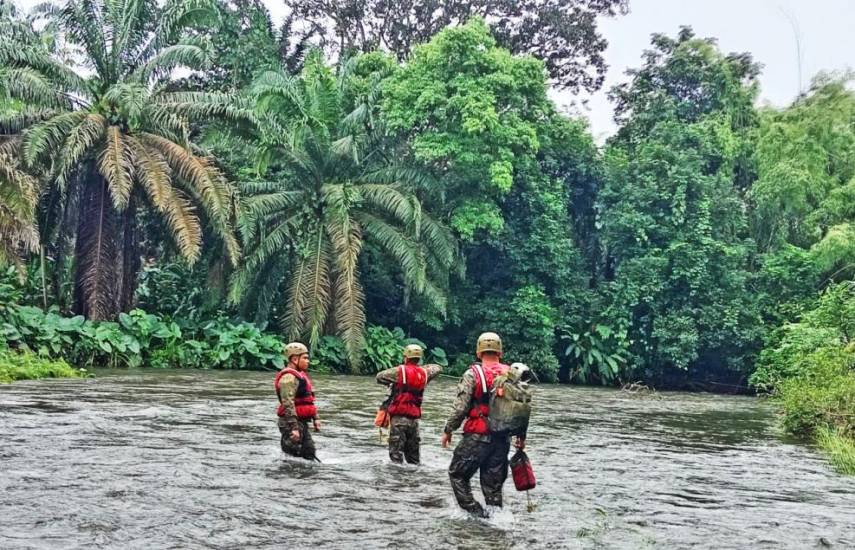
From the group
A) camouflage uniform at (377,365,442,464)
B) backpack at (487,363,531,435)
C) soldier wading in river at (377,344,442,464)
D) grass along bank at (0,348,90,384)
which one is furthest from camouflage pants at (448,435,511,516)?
grass along bank at (0,348,90,384)

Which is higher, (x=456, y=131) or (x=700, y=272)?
(x=456, y=131)

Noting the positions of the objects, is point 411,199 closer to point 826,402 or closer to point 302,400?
point 826,402

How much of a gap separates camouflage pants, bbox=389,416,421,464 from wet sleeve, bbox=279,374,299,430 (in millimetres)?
1127

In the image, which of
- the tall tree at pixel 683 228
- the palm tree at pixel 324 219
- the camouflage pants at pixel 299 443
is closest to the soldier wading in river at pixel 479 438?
the camouflage pants at pixel 299 443

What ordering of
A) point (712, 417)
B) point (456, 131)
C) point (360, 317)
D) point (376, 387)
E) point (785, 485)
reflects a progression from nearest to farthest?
point (785, 485), point (712, 417), point (376, 387), point (360, 317), point (456, 131)

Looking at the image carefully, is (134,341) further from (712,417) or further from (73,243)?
(712,417)

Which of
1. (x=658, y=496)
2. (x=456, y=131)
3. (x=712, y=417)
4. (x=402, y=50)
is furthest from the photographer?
(x=402, y=50)

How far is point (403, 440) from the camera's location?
1016 centimetres

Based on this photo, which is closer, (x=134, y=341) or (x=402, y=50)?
(x=134, y=341)

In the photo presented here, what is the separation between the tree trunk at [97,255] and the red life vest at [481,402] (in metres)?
17.5

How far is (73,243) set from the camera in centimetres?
2614

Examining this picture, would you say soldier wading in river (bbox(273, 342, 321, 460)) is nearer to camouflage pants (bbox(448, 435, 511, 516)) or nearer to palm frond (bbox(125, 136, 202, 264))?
camouflage pants (bbox(448, 435, 511, 516))

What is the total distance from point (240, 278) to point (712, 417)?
13.1m

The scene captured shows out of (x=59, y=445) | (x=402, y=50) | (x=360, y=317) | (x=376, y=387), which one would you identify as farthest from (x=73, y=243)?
(x=59, y=445)
